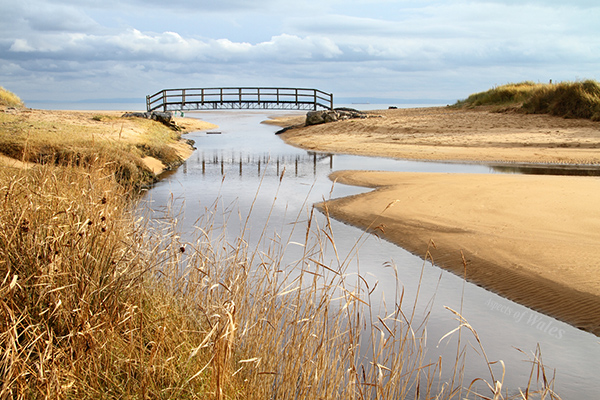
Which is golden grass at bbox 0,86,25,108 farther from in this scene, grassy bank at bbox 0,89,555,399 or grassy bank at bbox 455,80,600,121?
grassy bank at bbox 0,89,555,399

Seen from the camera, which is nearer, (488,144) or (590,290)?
(590,290)

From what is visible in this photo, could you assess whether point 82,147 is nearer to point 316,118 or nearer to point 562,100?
point 316,118

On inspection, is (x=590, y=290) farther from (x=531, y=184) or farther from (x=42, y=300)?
(x=531, y=184)

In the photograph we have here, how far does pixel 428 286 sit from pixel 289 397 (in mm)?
3002

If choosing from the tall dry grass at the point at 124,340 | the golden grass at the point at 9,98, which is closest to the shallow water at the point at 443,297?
the tall dry grass at the point at 124,340

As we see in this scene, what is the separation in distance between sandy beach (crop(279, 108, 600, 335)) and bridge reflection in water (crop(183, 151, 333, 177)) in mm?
1866

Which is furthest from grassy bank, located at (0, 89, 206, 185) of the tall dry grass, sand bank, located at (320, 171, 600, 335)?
the tall dry grass

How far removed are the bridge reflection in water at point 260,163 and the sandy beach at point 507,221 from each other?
1866 mm

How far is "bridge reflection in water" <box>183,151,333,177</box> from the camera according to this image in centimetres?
1483

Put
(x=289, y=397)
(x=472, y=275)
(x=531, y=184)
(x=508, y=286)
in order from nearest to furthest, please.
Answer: (x=289, y=397) < (x=508, y=286) < (x=472, y=275) < (x=531, y=184)

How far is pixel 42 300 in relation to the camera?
3.10 m

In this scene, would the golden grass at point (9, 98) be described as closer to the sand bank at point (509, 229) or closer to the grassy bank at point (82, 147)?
the grassy bank at point (82, 147)

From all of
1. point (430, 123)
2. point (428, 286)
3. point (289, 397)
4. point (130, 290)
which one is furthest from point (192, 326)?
point (430, 123)

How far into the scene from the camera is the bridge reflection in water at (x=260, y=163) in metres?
14.8
